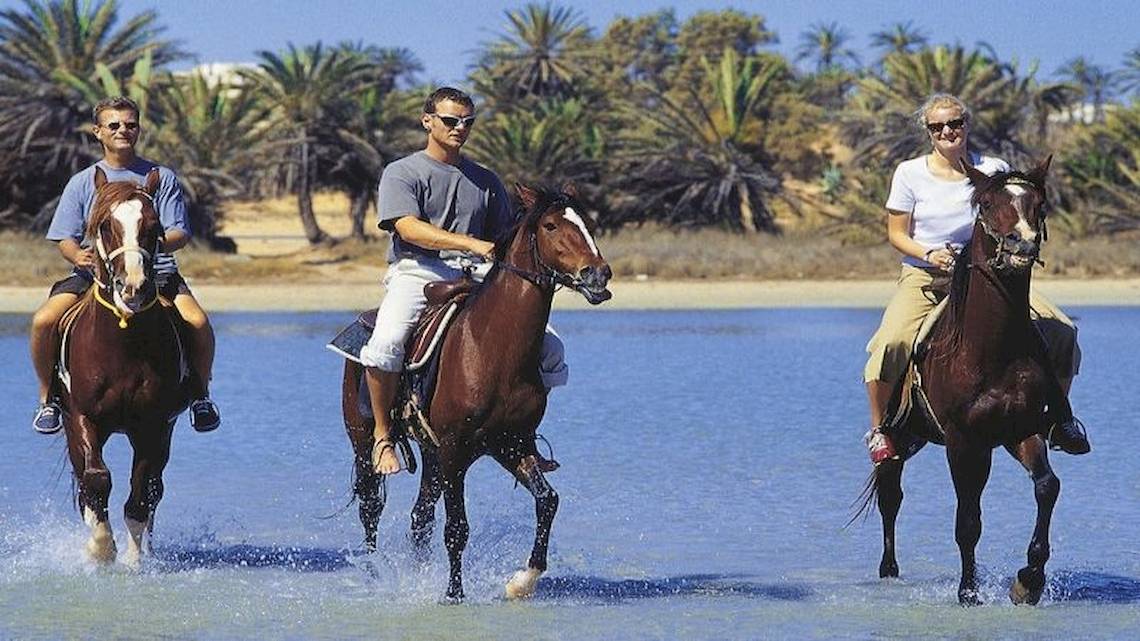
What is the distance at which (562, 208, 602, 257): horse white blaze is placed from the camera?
796cm

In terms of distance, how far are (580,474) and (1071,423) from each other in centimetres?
598

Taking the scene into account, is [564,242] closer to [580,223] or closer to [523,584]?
[580,223]

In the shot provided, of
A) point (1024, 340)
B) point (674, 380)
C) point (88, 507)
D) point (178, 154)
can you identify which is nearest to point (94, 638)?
point (88, 507)

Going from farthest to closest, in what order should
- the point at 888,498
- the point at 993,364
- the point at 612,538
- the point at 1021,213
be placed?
the point at 612,538, the point at 888,498, the point at 993,364, the point at 1021,213

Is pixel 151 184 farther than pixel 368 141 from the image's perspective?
No

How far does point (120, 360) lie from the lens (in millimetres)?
9133

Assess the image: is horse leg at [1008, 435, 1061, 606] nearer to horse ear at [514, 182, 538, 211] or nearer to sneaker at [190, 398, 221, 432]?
horse ear at [514, 182, 538, 211]

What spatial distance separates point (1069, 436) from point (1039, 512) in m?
0.35

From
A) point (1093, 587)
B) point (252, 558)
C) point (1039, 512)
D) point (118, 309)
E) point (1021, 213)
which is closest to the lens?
point (1021, 213)

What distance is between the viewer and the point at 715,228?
45.2m

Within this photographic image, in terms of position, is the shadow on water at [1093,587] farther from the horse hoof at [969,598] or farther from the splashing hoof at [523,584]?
the splashing hoof at [523,584]

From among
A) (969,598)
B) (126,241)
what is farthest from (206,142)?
(969,598)

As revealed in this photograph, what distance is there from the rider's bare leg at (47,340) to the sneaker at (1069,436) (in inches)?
183

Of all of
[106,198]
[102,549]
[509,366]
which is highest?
[106,198]
